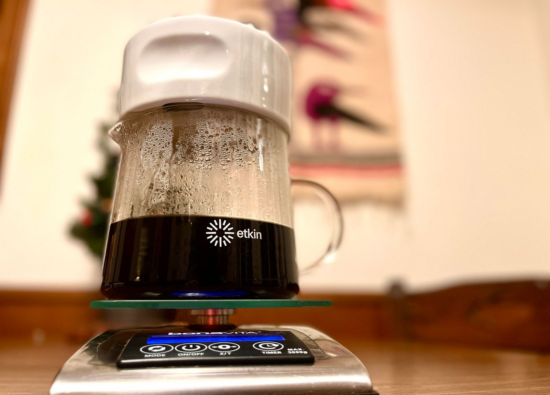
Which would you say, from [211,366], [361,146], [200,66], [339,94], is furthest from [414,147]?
[211,366]

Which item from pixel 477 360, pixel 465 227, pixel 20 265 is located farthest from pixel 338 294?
pixel 20 265

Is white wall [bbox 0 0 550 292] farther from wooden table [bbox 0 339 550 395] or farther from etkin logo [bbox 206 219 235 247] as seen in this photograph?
etkin logo [bbox 206 219 235 247]

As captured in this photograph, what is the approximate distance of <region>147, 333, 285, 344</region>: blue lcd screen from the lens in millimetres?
311

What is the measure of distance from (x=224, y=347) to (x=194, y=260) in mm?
78

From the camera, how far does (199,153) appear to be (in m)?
0.38

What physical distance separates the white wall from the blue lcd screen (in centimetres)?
86

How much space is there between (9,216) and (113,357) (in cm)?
102

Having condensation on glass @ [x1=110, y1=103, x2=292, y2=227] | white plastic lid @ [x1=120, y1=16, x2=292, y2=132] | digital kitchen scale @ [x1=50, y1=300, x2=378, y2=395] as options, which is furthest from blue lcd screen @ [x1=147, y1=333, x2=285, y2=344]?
white plastic lid @ [x1=120, y1=16, x2=292, y2=132]

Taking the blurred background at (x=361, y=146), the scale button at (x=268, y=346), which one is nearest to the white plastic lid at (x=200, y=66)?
the scale button at (x=268, y=346)

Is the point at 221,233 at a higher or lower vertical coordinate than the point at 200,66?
lower

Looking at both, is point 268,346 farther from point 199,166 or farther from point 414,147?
point 414,147

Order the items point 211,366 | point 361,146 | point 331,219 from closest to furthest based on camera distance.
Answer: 1. point 211,366
2. point 331,219
3. point 361,146

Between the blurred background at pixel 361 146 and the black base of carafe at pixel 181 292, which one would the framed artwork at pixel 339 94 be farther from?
the black base of carafe at pixel 181 292

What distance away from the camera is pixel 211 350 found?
292 millimetres
